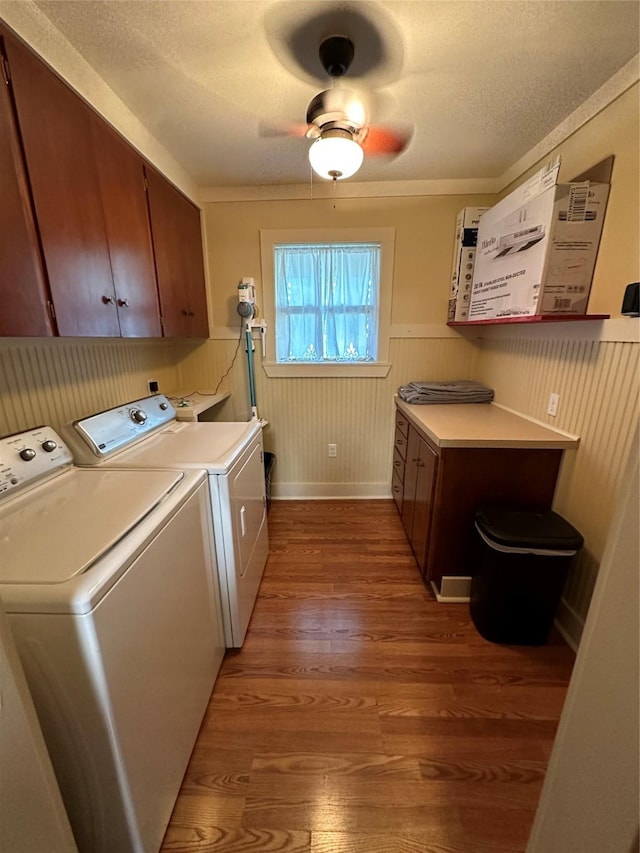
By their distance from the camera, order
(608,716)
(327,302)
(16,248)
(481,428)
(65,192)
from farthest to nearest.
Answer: (327,302) → (481,428) → (65,192) → (16,248) → (608,716)

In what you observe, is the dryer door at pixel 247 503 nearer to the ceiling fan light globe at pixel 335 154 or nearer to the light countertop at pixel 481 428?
the light countertop at pixel 481 428

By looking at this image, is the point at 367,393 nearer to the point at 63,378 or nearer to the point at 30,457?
the point at 63,378

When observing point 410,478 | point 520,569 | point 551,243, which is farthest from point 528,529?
point 551,243

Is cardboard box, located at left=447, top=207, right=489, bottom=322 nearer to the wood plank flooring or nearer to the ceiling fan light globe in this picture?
the ceiling fan light globe

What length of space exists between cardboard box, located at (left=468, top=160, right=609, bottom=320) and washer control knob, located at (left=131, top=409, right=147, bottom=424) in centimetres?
199

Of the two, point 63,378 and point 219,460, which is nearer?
point 219,460

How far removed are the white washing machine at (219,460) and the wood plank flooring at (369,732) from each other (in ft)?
0.92

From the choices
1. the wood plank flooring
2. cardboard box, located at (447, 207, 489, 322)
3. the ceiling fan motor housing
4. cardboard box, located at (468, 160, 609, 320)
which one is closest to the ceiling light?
the ceiling fan motor housing

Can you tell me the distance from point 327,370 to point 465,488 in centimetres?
144

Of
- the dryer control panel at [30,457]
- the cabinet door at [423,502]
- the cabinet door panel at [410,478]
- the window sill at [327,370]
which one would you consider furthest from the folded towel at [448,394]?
the dryer control panel at [30,457]

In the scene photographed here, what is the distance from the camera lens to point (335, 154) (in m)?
1.36

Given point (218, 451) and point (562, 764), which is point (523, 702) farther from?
point (218, 451)

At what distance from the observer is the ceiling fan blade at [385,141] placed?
1.76 metres

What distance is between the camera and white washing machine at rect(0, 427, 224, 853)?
68 centimetres
